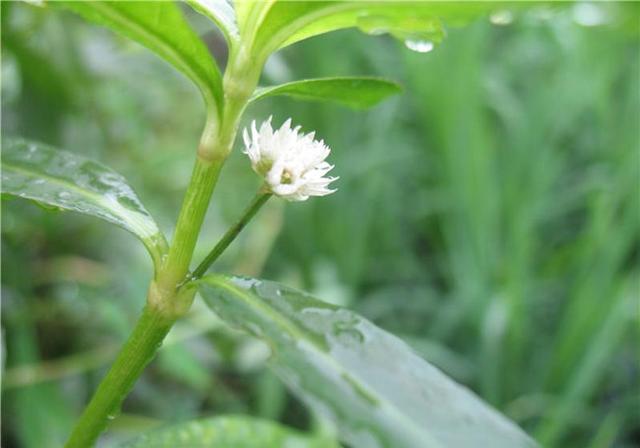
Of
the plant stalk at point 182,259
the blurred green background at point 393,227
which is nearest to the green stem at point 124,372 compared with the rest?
the plant stalk at point 182,259

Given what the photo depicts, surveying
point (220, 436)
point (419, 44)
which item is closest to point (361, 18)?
point (419, 44)

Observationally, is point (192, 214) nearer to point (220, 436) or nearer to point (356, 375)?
point (356, 375)

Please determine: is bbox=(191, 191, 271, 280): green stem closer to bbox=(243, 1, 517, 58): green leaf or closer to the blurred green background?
bbox=(243, 1, 517, 58): green leaf

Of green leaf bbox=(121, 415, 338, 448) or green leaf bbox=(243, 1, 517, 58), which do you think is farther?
green leaf bbox=(121, 415, 338, 448)

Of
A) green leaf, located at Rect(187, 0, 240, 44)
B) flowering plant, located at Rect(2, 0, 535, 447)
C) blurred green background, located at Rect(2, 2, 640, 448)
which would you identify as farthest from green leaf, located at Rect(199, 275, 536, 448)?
blurred green background, located at Rect(2, 2, 640, 448)

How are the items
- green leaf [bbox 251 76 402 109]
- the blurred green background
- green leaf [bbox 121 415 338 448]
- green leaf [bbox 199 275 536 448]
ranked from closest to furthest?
green leaf [bbox 199 275 536 448], green leaf [bbox 251 76 402 109], green leaf [bbox 121 415 338 448], the blurred green background

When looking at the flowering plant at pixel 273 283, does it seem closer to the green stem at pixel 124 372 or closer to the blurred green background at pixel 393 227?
the green stem at pixel 124 372
